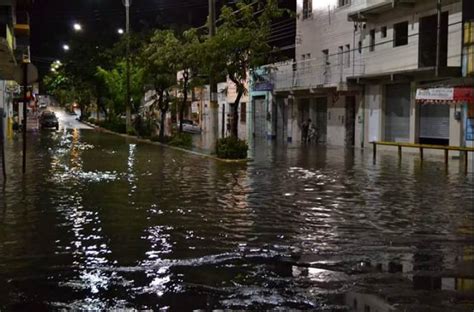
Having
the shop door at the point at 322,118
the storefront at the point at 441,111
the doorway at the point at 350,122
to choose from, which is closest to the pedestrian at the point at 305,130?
the shop door at the point at 322,118

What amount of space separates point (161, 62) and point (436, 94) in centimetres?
1412

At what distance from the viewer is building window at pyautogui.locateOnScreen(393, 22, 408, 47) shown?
3312 cm

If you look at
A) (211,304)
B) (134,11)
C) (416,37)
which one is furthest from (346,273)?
(134,11)

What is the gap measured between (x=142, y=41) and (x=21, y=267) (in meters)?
41.4

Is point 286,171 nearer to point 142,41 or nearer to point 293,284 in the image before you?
point 293,284

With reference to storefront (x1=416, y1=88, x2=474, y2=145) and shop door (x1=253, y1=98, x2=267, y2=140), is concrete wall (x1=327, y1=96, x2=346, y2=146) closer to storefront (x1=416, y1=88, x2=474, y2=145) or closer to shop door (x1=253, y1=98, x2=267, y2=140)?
storefront (x1=416, y1=88, x2=474, y2=145)

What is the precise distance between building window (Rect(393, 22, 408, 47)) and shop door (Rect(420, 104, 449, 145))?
3.48 meters

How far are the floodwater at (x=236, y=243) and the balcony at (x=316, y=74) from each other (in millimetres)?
19355

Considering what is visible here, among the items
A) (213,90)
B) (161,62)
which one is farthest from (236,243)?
(161,62)

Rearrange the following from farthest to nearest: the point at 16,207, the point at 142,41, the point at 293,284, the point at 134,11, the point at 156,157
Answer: the point at 134,11 < the point at 142,41 < the point at 156,157 < the point at 16,207 < the point at 293,284

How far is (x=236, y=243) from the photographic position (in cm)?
943

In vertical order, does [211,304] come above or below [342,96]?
below

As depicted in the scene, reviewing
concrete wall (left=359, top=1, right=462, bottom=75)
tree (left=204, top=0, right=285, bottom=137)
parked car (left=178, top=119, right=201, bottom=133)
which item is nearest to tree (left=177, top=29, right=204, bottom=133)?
tree (left=204, top=0, right=285, bottom=137)

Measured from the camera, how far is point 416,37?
31.6 meters
